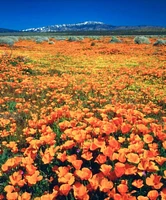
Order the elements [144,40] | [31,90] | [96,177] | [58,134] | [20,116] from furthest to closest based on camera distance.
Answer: [144,40]
[31,90]
[20,116]
[58,134]
[96,177]

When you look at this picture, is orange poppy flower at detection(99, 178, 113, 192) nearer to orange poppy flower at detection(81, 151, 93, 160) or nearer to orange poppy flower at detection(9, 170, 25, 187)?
orange poppy flower at detection(81, 151, 93, 160)

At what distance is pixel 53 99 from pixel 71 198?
6.26m

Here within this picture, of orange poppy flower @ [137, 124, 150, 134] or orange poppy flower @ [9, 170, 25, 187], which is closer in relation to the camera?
orange poppy flower @ [9, 170, 25, 187]

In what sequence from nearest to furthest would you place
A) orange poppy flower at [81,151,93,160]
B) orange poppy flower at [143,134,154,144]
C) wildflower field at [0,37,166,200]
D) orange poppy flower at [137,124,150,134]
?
1. wildflower field at [0,37,166,200]
2. orange poppy flower at [81,151,93,160]
3. orange poppy flower at [143,134,154,144]
4. orange poppy flower at [137,124,150,134]

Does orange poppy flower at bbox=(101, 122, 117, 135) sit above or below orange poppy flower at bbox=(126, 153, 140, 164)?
above

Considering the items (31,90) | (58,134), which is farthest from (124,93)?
(58,134)

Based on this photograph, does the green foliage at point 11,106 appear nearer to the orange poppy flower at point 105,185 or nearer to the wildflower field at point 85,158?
the wildflower field at point 85,158

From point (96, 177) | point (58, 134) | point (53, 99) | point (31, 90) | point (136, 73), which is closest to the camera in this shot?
point (96, 177)

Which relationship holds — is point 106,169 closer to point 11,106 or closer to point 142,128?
point 142,128

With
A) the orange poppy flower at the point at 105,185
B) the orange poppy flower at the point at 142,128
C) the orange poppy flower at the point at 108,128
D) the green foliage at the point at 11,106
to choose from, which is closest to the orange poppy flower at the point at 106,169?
the orange poppy flower at the point at 105,185

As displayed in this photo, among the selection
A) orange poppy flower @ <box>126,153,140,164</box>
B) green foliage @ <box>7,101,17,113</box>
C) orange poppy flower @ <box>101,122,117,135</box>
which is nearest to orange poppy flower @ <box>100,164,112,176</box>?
orange poppy flower @ <box>126,153,140,164</box>

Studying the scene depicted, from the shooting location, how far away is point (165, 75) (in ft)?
47.1

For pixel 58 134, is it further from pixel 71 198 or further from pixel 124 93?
pixel 124 93

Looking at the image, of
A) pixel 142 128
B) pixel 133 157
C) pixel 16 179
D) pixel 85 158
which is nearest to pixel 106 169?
pixel 133 157
